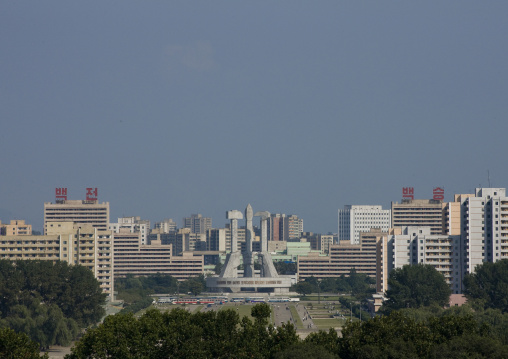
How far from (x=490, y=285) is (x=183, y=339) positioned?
79.4m

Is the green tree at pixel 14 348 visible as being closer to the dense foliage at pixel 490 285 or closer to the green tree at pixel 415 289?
the green tree at pixel 415 289

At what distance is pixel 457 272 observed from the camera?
163125 millimetres

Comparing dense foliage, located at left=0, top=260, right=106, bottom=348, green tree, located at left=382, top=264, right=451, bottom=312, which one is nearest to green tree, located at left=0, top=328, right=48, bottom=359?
dense foliage, located at left=0, top=260, right=106, bottom=348

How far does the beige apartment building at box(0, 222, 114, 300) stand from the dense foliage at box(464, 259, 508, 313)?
7331 centimetres

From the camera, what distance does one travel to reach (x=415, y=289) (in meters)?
143

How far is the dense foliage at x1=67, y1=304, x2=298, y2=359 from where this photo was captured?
68.4 metres

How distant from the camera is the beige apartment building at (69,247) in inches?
7126

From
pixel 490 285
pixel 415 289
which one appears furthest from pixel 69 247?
pixel 490 285

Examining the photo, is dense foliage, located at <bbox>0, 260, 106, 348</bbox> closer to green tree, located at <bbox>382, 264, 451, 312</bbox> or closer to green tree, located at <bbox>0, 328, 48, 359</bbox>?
green tree, located at <bbox>382, 264, 451, 312</bbox>

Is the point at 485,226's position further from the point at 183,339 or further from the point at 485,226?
the point at 183,339

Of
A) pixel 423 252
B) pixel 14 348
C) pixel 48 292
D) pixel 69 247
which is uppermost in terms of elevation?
pixel 69 247

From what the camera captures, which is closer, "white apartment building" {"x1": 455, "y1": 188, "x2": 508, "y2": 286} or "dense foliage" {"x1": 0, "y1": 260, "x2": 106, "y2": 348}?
"dense foliage" {"x1": 0, "y1": 260, "x2": 106, "y2": 348}

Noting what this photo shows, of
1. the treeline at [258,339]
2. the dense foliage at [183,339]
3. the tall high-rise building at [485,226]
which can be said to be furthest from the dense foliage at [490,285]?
the dense foliage at [183,339]

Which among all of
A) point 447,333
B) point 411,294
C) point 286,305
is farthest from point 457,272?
point 447,333
